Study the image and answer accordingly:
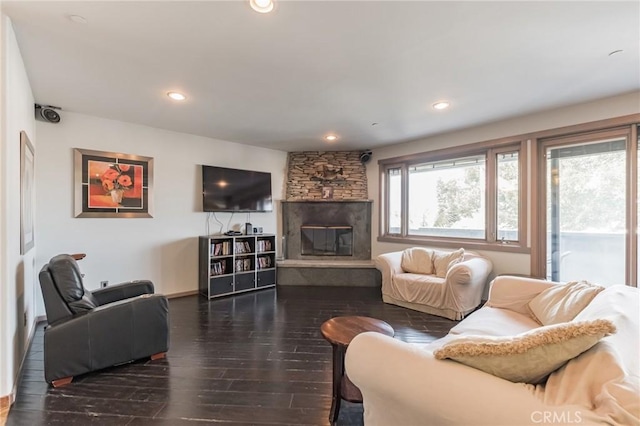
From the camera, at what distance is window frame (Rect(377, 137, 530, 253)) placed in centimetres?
378

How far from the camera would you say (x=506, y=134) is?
388 centimetres

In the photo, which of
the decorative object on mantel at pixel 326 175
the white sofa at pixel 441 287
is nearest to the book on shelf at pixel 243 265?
the decorative object on mantel at pixel 326 175

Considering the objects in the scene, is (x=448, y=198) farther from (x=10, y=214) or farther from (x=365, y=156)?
(x=10, y=214)

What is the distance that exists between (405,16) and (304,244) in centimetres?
426

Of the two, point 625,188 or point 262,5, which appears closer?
point 262,5

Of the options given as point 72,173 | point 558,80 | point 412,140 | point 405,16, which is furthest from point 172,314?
point 558,80

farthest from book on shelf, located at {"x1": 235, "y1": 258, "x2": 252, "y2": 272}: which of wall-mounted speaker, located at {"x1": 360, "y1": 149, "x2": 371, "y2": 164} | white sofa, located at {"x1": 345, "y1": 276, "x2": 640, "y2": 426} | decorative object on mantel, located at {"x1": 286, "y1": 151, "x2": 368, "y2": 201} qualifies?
white sofa, located at {"x1": 345, "y1": 276, "x2": 640, "y2": 426}

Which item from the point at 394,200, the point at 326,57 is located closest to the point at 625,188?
the point at 394,200

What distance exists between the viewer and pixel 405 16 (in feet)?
5.90

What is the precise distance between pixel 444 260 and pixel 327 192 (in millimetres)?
2357

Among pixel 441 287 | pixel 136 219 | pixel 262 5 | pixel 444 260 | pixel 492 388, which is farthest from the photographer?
pixel 444 260

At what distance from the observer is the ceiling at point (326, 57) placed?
1781 mm

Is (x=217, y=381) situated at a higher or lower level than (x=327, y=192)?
lower

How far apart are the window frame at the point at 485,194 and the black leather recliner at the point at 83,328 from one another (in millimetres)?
3866
